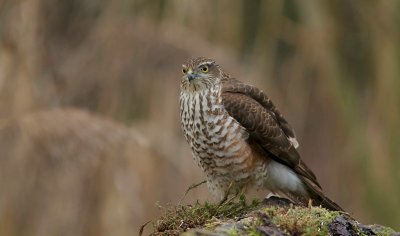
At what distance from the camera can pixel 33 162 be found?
19.5ft

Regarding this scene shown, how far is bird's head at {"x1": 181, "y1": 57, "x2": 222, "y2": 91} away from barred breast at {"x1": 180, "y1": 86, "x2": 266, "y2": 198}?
0.12 metres

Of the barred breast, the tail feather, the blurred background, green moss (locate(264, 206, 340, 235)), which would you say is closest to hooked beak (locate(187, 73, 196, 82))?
the barred breast

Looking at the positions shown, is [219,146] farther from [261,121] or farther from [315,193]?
[315,193]

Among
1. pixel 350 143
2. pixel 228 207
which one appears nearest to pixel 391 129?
pixel 350 143

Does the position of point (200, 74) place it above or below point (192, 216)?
above

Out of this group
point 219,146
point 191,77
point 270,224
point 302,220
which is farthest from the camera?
point 191,77

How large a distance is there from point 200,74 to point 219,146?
21.2 inches

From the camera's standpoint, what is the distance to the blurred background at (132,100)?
19.0 feet

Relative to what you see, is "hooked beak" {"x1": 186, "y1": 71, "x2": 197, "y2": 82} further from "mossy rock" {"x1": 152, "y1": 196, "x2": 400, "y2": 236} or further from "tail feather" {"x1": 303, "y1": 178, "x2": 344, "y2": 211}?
"mossy rock" {"x1": 152, "y1": 196, "x2": 400, "y2": 236}

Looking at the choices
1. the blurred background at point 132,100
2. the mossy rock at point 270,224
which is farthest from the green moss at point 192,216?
the blurred background at point 132,100

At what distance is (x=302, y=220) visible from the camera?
2979 millimetres

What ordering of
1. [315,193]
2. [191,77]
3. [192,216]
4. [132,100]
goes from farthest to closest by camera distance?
[132,100] < [191,77] < [315,193] < [192,216]

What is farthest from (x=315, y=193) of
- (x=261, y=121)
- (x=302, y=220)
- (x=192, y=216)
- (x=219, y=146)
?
(x=302, y=220)

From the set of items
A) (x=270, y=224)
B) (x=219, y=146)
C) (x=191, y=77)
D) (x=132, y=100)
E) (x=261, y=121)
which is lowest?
(x=270, y=224)
